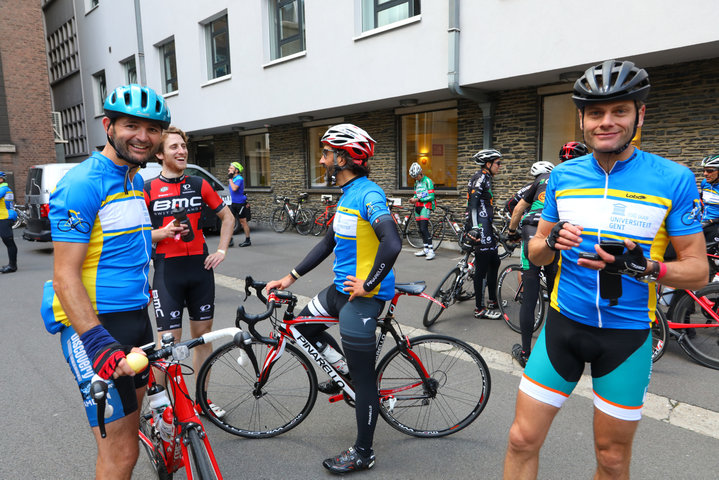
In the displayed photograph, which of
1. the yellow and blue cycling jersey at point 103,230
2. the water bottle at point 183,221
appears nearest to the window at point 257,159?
the water bottle at point 183,221

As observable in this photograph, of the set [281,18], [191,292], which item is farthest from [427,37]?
[191,292]

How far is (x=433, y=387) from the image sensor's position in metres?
3.26

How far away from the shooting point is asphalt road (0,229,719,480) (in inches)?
115

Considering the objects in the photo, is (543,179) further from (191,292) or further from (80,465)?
(80,465)

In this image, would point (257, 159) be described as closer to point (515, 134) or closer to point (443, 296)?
point (515, 134)

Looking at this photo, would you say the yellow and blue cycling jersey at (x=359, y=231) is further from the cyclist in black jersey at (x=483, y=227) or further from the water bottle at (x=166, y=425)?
the cyclist in black jersey at (x=483, y=227)

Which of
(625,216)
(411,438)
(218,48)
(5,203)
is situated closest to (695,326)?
(411,438)

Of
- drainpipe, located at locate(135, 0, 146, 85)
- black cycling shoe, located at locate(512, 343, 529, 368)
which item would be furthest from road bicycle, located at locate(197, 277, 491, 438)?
drainpipe, located at locate(135, 0, 146, 85)

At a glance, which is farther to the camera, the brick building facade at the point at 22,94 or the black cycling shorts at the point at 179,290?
the brick building facade at the point at 22,94

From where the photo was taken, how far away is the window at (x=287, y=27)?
47.0ft

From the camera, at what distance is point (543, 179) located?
15.3ft

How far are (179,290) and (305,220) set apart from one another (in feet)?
36.8

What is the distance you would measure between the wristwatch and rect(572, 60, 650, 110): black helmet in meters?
0.67

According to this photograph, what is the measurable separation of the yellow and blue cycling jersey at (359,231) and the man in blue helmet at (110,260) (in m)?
1.07
